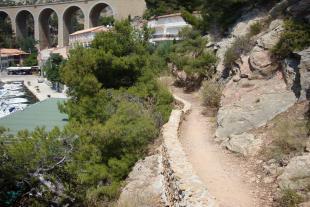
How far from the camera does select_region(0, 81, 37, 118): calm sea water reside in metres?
40.4

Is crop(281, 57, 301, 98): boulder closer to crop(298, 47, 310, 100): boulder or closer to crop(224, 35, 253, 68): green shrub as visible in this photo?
crop(298, 47, 310, 100): boulder

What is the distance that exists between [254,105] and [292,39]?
10.3 feet

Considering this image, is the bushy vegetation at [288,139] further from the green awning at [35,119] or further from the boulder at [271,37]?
the green awning at [35,119]

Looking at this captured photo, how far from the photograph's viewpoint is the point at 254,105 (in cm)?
1423

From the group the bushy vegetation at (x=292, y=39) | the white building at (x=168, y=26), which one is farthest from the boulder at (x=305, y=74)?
the white building at (x=168, y=26)

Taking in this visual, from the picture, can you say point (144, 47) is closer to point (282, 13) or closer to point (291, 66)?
point (282, 13)

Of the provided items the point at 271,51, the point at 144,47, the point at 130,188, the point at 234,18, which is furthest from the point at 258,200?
the point at 234,18

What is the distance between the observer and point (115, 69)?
63.6 ft

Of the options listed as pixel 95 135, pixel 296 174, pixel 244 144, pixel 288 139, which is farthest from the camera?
pixel 95 135

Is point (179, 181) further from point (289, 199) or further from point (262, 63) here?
point (262, 63)

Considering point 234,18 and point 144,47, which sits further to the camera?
point 234,18

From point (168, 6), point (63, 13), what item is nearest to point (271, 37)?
point (168, 6)

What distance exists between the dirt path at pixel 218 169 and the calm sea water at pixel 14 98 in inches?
1097

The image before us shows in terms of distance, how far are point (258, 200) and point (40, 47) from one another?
81916 mm
